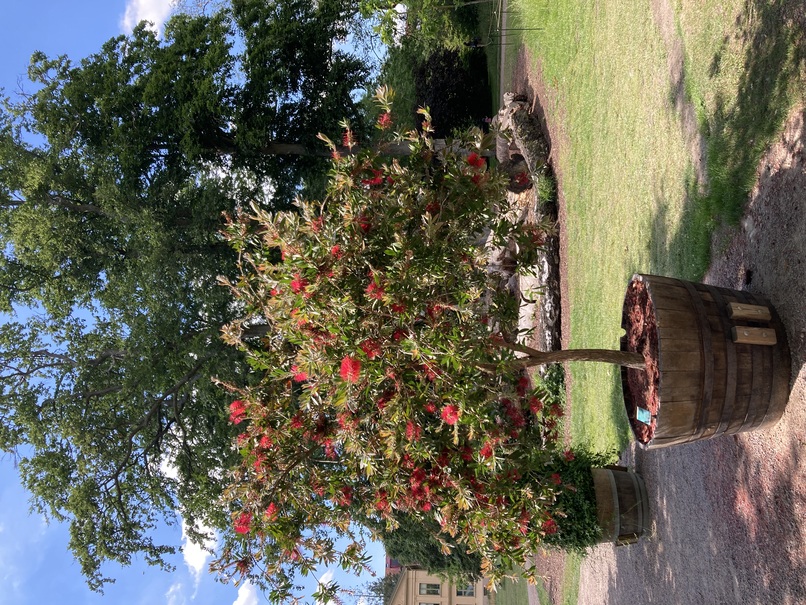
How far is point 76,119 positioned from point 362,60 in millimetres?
8353

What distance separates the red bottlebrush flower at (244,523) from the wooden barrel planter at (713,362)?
3.58 metres

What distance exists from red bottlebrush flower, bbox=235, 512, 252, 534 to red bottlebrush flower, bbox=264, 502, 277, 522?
21cm

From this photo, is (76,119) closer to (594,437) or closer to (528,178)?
(528,178)

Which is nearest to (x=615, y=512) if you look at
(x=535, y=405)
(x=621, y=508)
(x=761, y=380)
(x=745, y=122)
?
(x=621, y=508)

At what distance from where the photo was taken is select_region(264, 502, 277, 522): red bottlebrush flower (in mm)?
5141

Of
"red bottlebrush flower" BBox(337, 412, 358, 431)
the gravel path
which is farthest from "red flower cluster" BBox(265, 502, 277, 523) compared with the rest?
the gravel path

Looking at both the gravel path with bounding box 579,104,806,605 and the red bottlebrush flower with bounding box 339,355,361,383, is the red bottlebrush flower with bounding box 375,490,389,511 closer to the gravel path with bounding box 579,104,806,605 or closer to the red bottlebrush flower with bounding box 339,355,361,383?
the red bottlebrush flower with bounding box 339,355,361,383

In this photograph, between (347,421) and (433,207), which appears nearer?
(347,421)

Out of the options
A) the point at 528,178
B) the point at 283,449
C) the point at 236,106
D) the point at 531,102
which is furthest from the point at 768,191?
the point at 236,106

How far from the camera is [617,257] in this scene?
923cm

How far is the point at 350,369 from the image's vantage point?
4.49 m

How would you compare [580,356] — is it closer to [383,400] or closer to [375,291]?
[383,400]

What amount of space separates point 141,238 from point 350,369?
12296 millimetres

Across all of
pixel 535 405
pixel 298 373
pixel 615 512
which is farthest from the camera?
pixel 615 512
